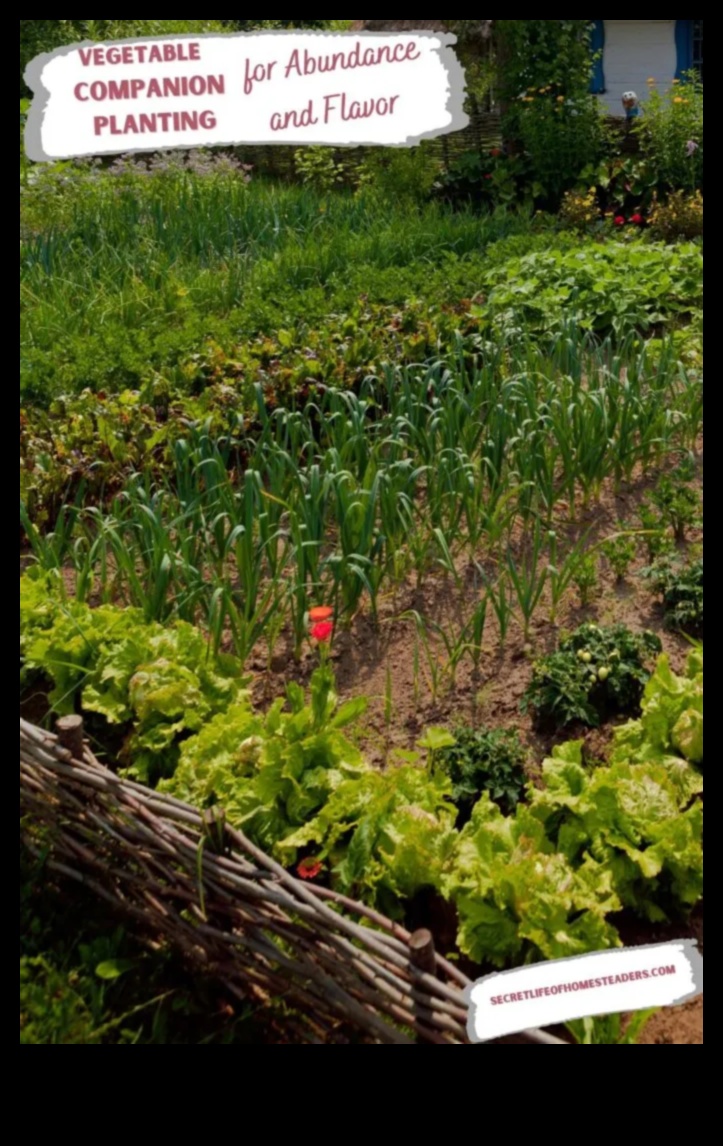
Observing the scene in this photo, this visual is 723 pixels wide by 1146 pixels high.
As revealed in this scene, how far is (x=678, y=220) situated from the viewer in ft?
25.4

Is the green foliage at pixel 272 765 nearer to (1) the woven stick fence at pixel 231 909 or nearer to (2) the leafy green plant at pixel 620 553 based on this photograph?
(1) the woven stick fence at pixel 231 909

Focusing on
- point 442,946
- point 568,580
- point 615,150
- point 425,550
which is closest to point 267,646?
point 425,550

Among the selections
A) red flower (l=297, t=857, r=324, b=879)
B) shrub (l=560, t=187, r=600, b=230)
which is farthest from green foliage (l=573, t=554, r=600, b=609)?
shrub (l=560, t=187, r=600, b=230)

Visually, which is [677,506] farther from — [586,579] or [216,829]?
[216,829]

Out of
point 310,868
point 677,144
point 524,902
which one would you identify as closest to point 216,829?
point 310,868

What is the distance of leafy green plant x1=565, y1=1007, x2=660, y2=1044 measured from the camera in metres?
1.87

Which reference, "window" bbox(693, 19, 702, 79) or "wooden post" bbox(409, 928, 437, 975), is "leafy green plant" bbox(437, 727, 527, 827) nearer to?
"wooden post" bbox(409, 928, 437, 975)

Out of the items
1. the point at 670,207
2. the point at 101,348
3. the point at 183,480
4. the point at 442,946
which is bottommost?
the point at 442,946

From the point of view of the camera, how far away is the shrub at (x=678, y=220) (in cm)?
770

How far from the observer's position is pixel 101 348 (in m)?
5.00

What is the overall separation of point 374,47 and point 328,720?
2.77m

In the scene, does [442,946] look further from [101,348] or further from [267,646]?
[101,348]

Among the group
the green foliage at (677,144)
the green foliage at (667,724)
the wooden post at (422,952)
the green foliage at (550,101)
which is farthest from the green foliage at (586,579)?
the green foliage at (550,101)

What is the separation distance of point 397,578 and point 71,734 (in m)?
1.44
